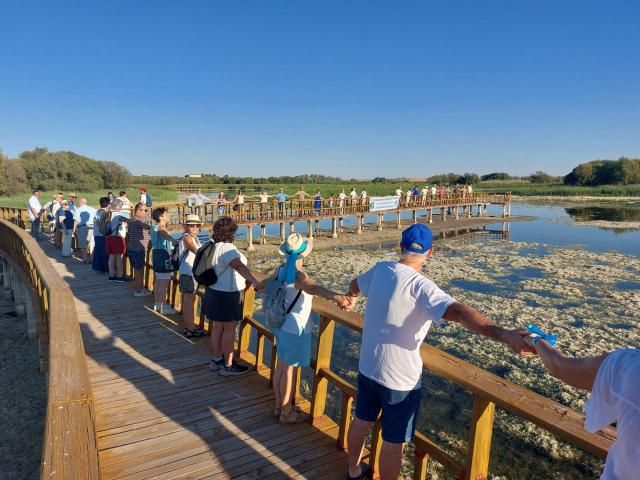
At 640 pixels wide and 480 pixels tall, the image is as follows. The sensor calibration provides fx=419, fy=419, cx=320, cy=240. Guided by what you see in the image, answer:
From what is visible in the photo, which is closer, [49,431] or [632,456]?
[632,456]

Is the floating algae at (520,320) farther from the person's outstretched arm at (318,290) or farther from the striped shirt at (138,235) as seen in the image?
the striped shirt at (138,235)

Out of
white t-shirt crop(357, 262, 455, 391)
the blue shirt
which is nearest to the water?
the blue shirt

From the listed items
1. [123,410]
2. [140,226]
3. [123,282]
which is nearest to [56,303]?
[123,410]

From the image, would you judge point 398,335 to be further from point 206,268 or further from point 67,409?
point 206,268

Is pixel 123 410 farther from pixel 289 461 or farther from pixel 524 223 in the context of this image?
pixel 524 223

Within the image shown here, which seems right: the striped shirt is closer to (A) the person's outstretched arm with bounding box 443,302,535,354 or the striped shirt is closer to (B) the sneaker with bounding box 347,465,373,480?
(B) the sneaker with bounding box 347,465,373,480

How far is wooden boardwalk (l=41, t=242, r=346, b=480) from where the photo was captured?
278 centimetres

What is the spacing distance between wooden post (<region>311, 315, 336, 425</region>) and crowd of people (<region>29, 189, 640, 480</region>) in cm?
13

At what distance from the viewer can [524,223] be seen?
124 feet

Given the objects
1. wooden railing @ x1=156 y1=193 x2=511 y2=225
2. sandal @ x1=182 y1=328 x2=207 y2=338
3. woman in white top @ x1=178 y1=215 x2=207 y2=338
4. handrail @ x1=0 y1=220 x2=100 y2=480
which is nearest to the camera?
handrail @ x1=0 y1=220 x2=100 y2=480

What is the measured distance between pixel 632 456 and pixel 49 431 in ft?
6.61

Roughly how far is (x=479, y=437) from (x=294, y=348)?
1389 mm

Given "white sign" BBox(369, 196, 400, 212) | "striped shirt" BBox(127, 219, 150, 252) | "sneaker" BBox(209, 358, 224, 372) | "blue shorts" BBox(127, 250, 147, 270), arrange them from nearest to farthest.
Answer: "sneaker" BBox(209, 358, 224, 372) < "striped shirt" BBox(127, 219, 150, 252) < "blue shorts" BBox(127, 250, 147, 270) < "white sign" BBox(369, 196, 400, 212)

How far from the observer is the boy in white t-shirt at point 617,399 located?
1.06 metres
